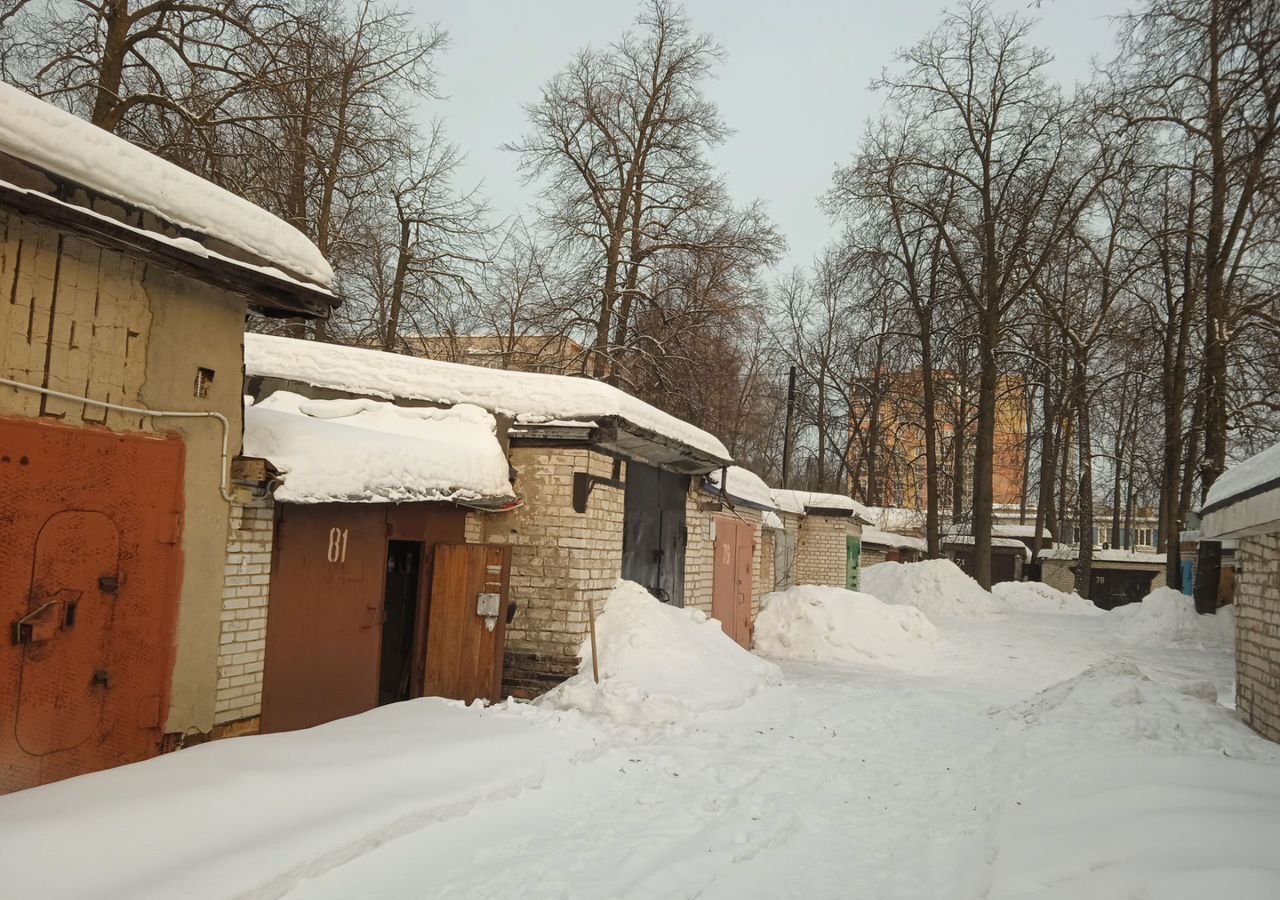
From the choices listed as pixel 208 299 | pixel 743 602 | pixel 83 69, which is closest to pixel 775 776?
→ pixel 208 299

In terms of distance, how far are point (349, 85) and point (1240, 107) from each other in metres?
11.2

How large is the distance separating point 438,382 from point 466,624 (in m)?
2.69

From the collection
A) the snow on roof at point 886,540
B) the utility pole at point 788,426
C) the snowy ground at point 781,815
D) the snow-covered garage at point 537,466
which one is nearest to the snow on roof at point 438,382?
the snow-covered garage at point 537,466

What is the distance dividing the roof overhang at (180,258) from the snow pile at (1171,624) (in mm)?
17404

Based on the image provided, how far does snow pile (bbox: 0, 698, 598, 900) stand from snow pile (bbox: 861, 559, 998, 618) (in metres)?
18.0

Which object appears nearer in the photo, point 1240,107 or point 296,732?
point 1240,107

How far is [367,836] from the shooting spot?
4559 millimetres

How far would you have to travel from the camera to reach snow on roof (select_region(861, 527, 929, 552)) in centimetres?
3264

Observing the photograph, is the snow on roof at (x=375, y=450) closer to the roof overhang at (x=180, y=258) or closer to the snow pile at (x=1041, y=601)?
the roof overhang at (x=180, y=258)

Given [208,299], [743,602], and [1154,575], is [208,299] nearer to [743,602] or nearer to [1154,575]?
[743,602]

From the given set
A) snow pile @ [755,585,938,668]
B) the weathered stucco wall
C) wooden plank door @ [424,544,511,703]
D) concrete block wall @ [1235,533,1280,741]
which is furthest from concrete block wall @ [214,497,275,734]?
snow pile @ [755,585,938,668]

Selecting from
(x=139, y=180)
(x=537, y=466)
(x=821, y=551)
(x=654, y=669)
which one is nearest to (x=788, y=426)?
(x=821, y=551)

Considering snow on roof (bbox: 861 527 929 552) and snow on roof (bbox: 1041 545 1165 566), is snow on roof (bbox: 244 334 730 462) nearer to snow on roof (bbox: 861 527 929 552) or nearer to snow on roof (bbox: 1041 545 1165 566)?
snow on roof (bbox: 861 527 929 552)

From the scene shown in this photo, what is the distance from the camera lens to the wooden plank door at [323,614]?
6.44 m
